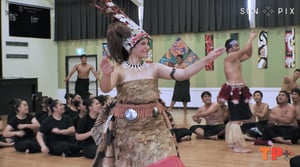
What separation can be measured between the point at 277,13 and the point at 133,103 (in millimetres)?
8292

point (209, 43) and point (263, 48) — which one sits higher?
point (209, 43)

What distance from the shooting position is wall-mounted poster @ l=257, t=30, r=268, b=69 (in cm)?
1046

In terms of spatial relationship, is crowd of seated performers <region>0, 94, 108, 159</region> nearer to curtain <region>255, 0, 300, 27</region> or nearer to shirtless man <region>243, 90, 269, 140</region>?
shirtless man <region>243, 90, 269, 140</region>

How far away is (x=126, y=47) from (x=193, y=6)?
354 inches

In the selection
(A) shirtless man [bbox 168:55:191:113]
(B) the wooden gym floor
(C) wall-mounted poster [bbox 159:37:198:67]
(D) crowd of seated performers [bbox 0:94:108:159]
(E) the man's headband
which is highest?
(C) wall-mounted poster [bbox 159:37:198:67]

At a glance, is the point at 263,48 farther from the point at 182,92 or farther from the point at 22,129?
the point at 22,129

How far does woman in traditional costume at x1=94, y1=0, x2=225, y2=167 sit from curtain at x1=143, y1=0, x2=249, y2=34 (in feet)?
27.2

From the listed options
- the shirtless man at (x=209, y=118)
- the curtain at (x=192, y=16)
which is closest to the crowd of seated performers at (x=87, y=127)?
the shirtless man at (x=209, y=118)

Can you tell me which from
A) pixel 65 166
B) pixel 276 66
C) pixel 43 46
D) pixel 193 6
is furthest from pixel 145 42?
pixel 43 46

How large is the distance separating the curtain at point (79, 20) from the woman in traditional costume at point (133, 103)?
10.1 m

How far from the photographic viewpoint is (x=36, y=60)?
13.7 meters

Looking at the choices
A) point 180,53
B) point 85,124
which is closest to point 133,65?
point 85,124

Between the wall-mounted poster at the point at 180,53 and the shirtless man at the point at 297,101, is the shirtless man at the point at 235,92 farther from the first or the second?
the wall-mounted poster at the point at 180,53

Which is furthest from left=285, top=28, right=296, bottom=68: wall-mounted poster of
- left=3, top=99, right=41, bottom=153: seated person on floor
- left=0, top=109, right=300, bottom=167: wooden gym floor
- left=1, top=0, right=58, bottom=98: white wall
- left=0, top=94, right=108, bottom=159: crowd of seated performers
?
left=1, top=0, right=58, bottom=98: white wall
